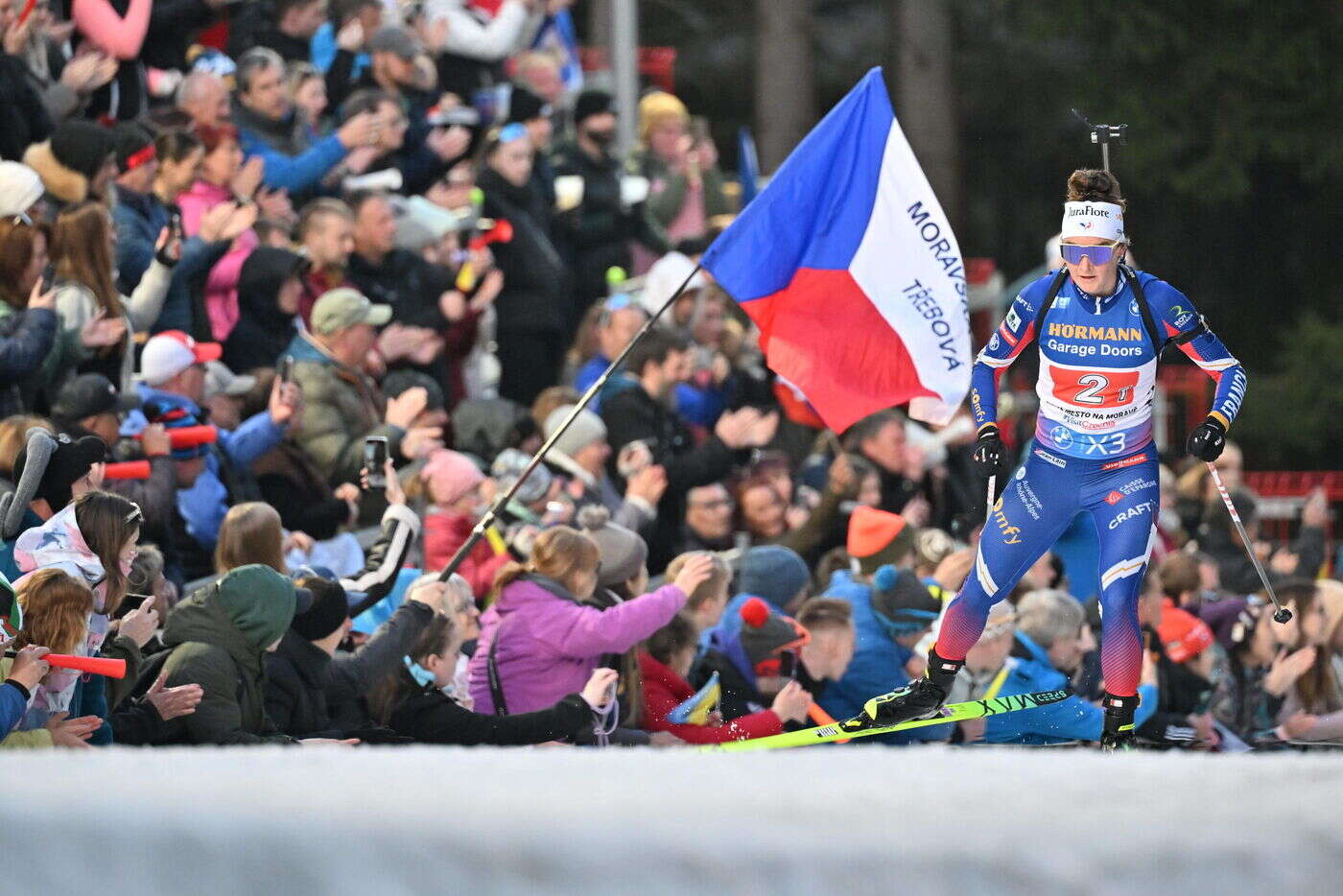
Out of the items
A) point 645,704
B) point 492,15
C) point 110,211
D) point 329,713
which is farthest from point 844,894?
point 492,15

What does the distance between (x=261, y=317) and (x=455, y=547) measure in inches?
65.7

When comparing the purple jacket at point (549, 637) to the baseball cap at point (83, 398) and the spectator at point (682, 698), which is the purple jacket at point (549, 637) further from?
the baseball cap at point (83, 398)

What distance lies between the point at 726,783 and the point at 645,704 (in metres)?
6.13

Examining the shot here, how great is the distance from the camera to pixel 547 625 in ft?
24.6

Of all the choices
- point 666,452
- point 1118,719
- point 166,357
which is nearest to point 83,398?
point 166,357

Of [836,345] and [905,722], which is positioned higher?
[836,345]

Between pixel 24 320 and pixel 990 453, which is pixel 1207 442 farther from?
pixel 24 320

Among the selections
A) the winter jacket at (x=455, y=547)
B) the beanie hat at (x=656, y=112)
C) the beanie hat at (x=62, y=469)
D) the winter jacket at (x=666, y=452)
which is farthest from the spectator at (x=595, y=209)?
the beanie hat at (x=62, y=469)

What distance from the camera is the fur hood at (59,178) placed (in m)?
8.97

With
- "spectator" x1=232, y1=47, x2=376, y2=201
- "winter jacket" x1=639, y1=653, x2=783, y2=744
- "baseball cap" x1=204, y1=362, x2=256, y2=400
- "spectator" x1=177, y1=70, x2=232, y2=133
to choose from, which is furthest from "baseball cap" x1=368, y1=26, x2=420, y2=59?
"winter jacket" x1=639, y1=653, x2=783, y2=744

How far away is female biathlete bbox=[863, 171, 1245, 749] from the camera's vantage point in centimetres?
721

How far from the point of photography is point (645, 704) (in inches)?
313

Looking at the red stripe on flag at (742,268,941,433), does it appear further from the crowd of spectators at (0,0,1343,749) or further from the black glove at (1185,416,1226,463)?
the black glove at (1185,416,1226,463)

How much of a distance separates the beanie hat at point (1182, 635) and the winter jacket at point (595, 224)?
15.4 feet
